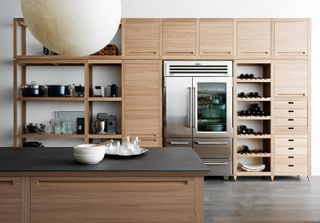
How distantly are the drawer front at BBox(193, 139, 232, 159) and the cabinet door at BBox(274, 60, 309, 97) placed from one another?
41.4 inches

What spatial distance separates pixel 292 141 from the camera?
224 inches

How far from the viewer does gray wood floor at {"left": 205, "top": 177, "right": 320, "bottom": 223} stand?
3.87 metres

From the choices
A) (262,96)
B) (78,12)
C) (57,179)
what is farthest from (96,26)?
(262,96)

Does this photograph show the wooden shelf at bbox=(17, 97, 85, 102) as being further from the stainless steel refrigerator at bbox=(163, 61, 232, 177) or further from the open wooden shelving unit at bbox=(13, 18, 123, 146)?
the stainless steel refrigerator at bbox=(163, 61, 232, 177)

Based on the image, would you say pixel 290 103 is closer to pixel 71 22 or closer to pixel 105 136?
pixel 105 136

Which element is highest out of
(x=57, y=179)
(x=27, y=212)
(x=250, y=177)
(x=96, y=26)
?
(x=96, y=26)

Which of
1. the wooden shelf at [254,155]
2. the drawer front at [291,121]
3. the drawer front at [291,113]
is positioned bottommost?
the wooden shelf at [254,155]

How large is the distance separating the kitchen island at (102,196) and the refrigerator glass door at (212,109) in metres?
3.15

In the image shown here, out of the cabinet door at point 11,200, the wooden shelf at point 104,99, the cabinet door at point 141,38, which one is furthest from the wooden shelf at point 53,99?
the cabinet door at point 11,200

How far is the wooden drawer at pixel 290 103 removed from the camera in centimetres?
566

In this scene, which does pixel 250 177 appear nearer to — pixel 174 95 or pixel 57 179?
pixel 174 95

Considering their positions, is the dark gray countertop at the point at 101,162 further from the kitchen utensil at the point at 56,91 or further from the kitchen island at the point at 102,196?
the kitchen utensil at the point at 56,91

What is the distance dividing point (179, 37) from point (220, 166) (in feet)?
6.54

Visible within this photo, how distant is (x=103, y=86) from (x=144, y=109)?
0.78 metres
